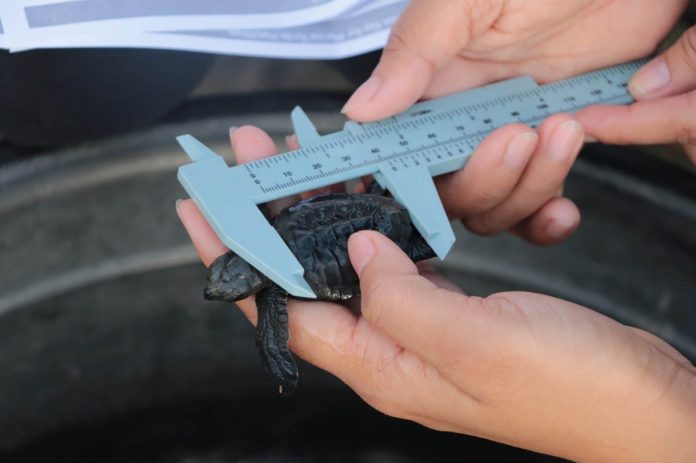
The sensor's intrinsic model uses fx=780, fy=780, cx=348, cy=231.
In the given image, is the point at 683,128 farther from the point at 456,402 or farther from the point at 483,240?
the point at 456,402

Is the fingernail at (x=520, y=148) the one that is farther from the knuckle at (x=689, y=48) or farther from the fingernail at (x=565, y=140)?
the knuckle at (x=689, y=48)

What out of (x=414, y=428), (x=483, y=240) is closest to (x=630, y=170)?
(x=483, y=240)

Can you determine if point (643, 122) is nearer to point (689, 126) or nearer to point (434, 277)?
point (689, 126)

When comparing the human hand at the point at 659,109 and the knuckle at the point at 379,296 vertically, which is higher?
the human hand at the point at 659,109

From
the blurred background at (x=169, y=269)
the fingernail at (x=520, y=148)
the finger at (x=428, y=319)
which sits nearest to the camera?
the finger at (x=428, y=319)

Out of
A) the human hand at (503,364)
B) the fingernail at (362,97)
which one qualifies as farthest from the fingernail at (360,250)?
the fingernail at (362,97)

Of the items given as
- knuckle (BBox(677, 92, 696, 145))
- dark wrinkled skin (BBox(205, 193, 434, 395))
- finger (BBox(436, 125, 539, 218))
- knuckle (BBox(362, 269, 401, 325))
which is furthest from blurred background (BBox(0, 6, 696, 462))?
knuckle (BBox(362, 269, 401, 325))
